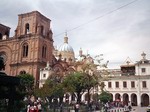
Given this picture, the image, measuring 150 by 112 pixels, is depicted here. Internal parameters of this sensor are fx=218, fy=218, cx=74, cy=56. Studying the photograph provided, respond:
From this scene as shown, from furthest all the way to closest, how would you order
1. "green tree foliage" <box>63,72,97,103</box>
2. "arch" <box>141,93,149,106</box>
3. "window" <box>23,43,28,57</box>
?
"window" <box>23,43,28,57</box>
"arch" <box>141,93,149,106</box>
"green tree foliage" <box>63,72,97,103</box>

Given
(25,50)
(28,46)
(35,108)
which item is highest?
(28,46)

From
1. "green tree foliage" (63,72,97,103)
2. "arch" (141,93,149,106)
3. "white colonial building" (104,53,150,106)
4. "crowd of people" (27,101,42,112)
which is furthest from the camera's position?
"arch" (141,93,149,106)

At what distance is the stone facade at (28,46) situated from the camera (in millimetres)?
44500

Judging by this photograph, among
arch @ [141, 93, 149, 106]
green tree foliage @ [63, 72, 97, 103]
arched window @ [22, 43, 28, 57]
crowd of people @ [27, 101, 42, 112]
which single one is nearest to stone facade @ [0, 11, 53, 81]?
arched window @ [22, 43, 28, 57]

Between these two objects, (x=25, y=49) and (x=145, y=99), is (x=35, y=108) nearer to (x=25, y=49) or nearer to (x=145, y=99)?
(x=25, y=49)

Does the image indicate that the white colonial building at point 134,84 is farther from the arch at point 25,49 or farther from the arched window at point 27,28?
the arched window at point 27,28

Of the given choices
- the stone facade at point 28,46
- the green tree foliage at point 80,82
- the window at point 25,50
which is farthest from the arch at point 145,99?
the window at point 25,50

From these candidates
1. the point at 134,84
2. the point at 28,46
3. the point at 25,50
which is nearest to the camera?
the point at 134,84

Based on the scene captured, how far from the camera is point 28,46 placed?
45.8m

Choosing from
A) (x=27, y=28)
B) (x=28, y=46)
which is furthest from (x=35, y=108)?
(x=27, y=28)

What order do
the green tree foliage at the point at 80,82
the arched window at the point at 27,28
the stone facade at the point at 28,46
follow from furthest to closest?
the arched window at the point at 27,28, the stone facade at the point at 28,46, the green tree foliage at the point at 80,82

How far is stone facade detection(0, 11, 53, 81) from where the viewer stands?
4450 centimetres

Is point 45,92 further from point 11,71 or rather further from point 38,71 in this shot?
point 11,71

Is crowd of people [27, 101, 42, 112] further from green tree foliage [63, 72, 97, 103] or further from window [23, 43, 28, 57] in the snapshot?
window [23, 43, 28, 57]
